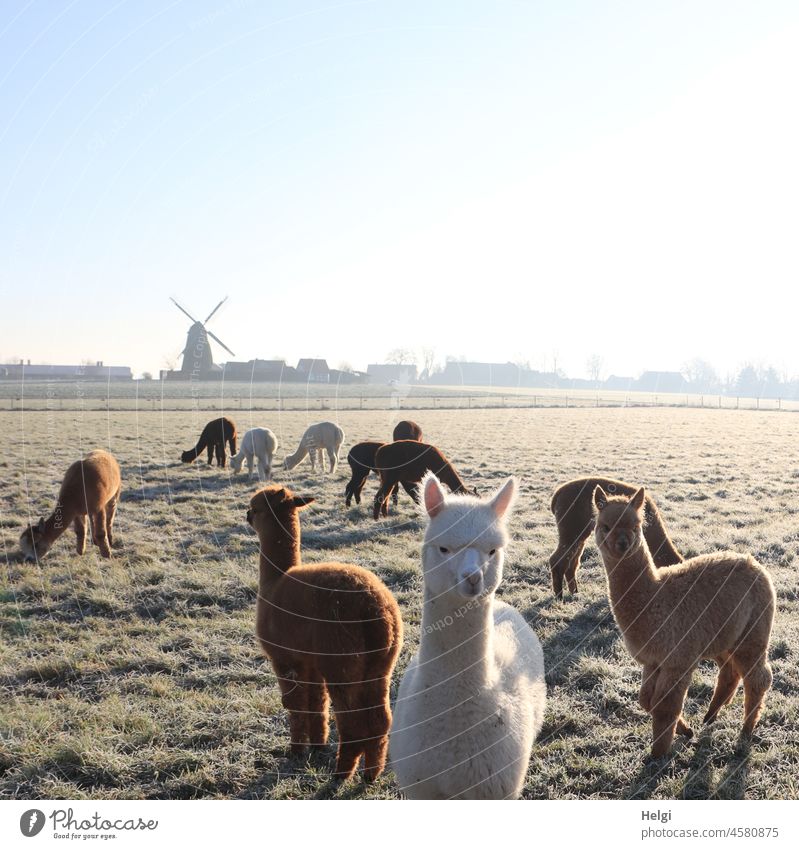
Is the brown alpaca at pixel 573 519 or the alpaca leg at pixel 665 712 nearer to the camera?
the alpaca leg at pixel 665 712

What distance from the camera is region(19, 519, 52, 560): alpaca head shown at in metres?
7.57

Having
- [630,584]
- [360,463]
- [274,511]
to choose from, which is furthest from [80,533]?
[630,584]

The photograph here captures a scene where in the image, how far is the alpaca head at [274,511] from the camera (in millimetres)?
3441

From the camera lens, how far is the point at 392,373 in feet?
14.6

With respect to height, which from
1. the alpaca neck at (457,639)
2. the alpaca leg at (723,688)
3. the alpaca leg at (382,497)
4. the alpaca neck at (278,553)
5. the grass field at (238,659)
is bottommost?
the grass field at (238,659)

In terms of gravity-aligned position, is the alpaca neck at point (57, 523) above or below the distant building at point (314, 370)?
below

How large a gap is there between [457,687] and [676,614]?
1678 mm

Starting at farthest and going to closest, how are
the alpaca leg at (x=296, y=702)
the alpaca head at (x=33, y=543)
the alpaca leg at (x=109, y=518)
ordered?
the alpaca leg at (x=109, y=518) → the alpaca head at (x=33, y=543) → the alpaca leg at (x=296, y=702)

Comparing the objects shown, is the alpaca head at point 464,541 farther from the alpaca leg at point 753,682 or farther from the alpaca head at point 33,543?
the alpaca head at point 33,543

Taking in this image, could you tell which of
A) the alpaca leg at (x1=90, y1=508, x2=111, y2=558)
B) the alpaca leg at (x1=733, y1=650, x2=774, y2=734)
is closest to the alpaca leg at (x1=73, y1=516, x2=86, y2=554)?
the alpaca leg at (x1=90, y1=508, x2=111, y2=558)

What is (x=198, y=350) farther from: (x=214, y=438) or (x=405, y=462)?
(x=214, y=438)

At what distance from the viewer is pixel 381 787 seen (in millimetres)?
3359

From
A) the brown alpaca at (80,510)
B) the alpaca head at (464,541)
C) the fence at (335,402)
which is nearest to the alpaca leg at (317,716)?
the alpaca head at (464,541)

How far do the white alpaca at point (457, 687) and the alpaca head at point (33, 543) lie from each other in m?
6.25
